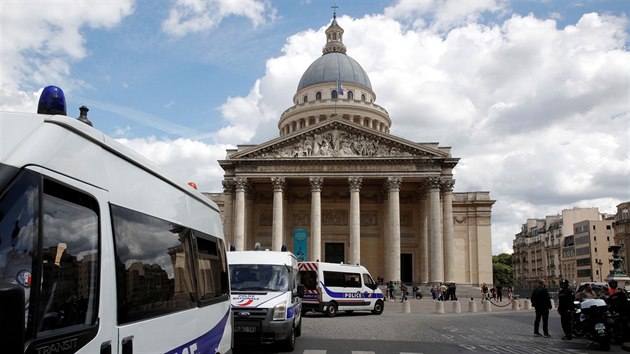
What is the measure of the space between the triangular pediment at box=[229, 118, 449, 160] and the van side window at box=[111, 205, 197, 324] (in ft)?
147

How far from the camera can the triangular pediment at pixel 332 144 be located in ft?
165

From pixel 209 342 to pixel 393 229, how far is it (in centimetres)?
4308

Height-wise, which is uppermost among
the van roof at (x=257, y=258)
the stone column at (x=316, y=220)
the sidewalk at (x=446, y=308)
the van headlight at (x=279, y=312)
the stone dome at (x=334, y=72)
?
the stone dome at (x=334, y=72)

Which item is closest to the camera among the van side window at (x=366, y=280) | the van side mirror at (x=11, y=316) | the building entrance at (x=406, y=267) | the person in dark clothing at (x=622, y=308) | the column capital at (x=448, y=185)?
the van side mirror at (x=11, y=316)

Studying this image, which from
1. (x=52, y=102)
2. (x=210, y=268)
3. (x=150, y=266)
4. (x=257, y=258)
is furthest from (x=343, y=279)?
(x=52, y=102)

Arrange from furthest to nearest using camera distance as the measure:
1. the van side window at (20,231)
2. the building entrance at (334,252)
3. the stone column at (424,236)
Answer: the building entrance at (334,252)
the stone column at (424,236)
the van side window at (20,231)

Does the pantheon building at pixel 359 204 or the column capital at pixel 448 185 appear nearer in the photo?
the pantheon building at pixel 359 204

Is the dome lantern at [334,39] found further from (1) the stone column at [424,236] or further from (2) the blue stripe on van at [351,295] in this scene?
(2) the blue stripe on van at [351,295]

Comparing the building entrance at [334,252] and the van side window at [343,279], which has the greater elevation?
the building entrance at [334,252]

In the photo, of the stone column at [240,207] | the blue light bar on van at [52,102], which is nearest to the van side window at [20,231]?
the blue light bar on van at [52,102]

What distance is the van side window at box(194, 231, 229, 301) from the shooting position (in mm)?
6573

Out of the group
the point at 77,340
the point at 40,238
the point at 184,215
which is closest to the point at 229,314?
the point at 184,215

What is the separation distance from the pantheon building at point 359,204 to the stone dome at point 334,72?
2269cm

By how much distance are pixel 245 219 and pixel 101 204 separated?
161ft
